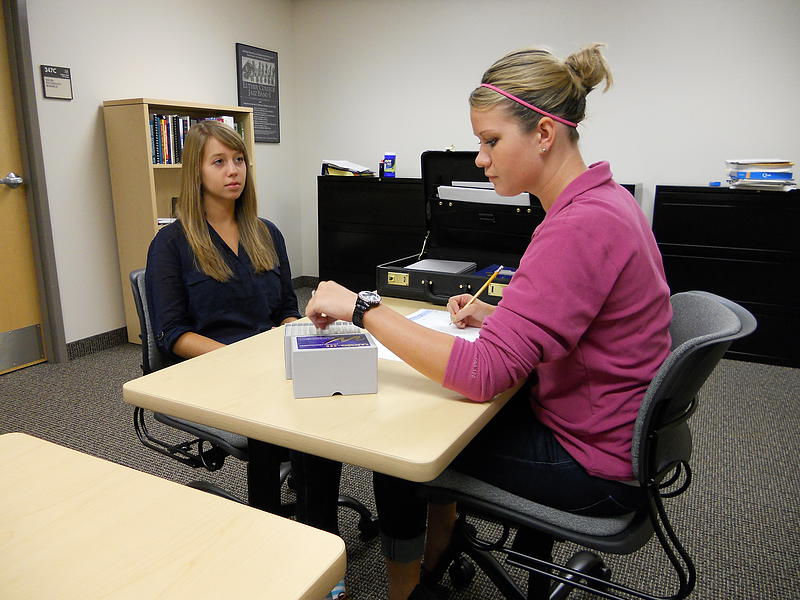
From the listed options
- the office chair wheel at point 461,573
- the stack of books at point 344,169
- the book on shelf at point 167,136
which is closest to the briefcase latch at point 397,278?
the office chair wheel at point 461,573

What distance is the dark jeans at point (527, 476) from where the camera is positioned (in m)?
1.06

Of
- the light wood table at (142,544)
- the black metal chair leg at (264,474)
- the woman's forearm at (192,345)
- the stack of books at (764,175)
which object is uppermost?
the stack of books at (764,175)

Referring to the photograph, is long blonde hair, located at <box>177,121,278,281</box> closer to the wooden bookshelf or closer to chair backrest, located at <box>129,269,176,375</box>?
chair backrest, located at <box>129,269,176,375</box>

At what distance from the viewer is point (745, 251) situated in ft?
10.9

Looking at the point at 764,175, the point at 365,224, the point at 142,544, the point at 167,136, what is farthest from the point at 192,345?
the point at 764,175

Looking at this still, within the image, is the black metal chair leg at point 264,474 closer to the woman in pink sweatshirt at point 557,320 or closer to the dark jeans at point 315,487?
the dark jeans at point 315,487

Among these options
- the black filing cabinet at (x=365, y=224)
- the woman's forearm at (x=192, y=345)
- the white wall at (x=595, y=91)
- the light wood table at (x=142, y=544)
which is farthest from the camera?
the black filing cabinet at (x=365, y=224)

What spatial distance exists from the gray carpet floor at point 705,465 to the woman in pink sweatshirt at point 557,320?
724 mm

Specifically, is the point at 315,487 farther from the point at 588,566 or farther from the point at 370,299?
the point at 588,566

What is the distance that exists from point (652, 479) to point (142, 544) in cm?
80

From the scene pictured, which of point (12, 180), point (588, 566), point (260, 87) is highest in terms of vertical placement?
point (260, 87)

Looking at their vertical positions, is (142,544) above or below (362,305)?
below

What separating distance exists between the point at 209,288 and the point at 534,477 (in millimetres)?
1069

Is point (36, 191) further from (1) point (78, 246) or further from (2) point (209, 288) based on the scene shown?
(2) point (209, 288)
